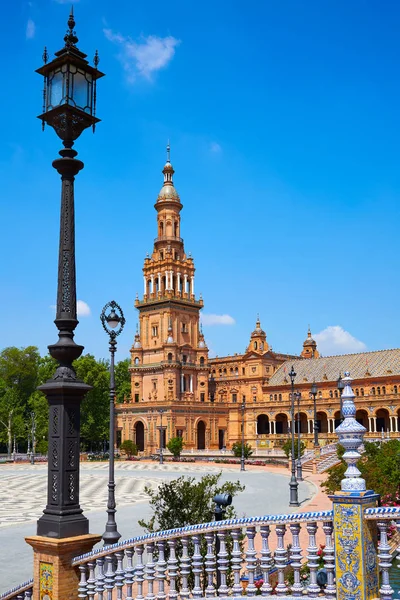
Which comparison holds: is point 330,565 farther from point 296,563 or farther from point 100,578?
point 100,578

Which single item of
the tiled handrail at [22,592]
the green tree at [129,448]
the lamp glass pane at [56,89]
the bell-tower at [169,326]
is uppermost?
the bell-tower at [169,326]

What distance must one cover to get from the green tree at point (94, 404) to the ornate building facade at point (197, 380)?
13.9 feet

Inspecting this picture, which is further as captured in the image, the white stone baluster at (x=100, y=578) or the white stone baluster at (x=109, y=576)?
the white stone baluster at (x=100, y=578)

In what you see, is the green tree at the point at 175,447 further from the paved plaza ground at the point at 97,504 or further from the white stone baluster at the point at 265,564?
the white stone baluster at the point at 265,564

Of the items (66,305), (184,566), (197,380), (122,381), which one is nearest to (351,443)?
(184,566)

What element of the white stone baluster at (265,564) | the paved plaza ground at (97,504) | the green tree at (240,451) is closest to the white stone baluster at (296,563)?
the white stone baluster at (265,564)

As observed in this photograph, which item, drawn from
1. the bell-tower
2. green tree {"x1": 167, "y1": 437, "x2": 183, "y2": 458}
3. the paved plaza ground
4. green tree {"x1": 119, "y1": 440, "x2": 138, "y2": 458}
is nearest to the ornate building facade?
the bell-tower

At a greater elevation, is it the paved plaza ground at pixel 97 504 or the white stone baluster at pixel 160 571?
the white stone baluster at pixel 160 571

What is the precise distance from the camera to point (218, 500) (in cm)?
762

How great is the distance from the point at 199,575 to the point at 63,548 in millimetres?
1720

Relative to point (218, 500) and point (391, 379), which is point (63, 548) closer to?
point (218, 500)

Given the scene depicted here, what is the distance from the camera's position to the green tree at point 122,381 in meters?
94.0

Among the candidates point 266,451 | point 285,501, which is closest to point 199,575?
point 285,501

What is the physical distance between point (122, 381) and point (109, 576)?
91181 millimetres
